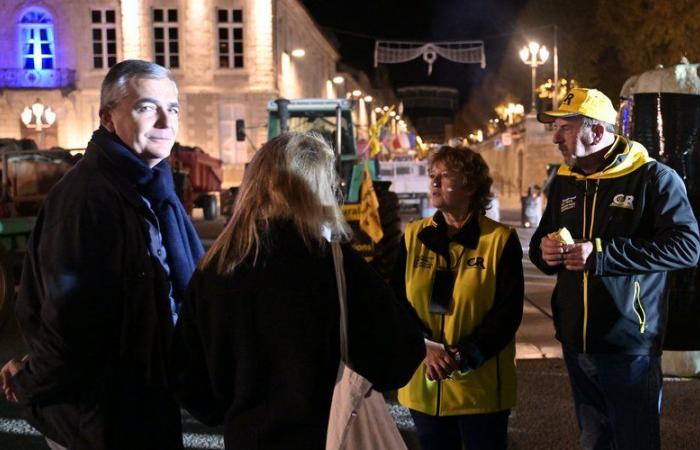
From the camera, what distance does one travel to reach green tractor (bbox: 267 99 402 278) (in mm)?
10789

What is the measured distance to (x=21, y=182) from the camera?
39.8 ft

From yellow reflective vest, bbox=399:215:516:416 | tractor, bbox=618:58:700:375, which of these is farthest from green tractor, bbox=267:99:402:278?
yellow reflective vest, bbox=399:215:516:416

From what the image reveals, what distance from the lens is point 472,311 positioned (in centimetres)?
325

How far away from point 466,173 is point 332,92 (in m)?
58.0

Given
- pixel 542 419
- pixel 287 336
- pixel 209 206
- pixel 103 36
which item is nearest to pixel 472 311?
pixel 287 336

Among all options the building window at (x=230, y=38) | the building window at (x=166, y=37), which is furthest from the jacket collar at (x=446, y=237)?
the building window at (x=166, y=37)

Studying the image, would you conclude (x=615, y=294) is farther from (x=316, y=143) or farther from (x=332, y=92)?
(x=332, y=92)

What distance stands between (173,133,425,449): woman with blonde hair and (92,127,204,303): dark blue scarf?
35 centimetres

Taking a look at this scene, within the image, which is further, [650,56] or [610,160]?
[650,56]

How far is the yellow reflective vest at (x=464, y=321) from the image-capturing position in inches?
125

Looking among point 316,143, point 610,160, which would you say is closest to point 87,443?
point 316,143

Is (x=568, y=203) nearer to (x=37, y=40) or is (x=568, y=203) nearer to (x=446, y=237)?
(x=446, y=237)

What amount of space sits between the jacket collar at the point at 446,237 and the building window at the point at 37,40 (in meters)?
39.1

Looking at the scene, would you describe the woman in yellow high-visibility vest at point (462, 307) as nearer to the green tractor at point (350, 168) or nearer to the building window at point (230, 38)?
the green tractor at point (350, 168)
